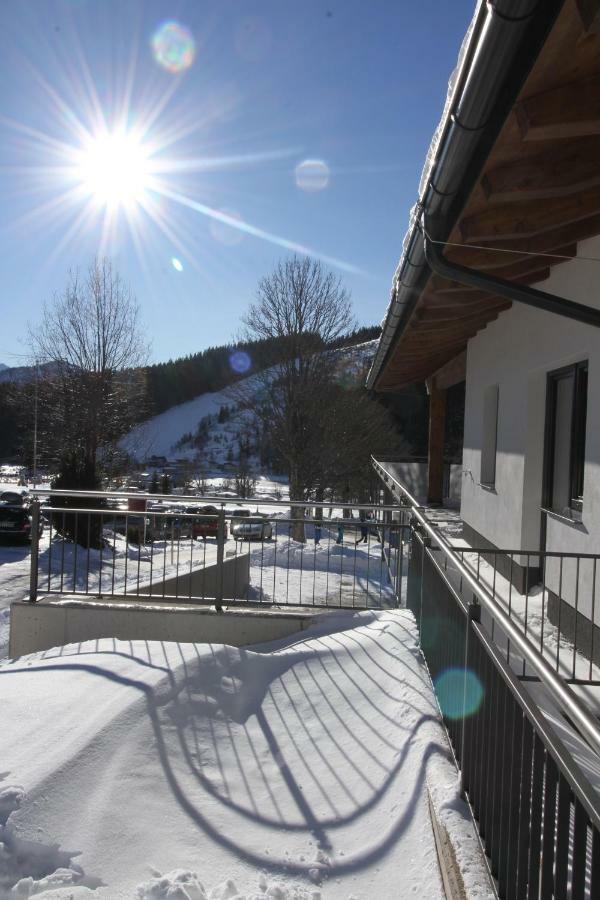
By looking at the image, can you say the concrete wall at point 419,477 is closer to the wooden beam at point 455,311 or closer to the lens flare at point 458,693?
the wooden beam at point 455,311

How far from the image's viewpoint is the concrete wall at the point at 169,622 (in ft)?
18.7

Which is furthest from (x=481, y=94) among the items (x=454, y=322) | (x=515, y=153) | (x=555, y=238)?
(x=454, y=322)

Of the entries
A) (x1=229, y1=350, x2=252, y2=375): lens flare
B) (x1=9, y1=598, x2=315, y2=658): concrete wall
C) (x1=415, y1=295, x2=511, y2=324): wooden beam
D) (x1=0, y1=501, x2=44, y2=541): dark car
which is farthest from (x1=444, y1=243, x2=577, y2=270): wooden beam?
(x1=229, y1=350, x2=252, y2=375): lens flare

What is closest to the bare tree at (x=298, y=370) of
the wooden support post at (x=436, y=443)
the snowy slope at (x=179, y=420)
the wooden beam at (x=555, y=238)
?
the wooden support post at (x=436, y=443)

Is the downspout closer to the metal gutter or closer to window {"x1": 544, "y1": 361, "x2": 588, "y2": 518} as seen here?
the metal gutter

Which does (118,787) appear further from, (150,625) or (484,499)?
(484,499)

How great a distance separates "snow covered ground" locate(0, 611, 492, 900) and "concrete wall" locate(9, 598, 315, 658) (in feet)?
4.59

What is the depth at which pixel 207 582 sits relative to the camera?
309 inches

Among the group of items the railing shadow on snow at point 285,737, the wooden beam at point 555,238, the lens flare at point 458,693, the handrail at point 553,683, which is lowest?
the railing shadow on snow at point 285,737

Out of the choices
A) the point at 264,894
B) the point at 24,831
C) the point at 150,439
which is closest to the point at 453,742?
the point at 264,894

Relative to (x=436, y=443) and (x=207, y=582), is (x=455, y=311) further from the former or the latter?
(x=436, y=443)

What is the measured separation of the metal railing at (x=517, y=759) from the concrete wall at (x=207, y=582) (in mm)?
3914

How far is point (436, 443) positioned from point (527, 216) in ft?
35.4

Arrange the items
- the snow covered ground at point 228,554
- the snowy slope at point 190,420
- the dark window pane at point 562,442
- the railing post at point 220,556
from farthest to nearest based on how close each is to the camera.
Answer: the snowy slope at point 190,420 < the snow covered ground at point 228,554 < the dark window pane at point 562,442 < the railing post at point 220,556
